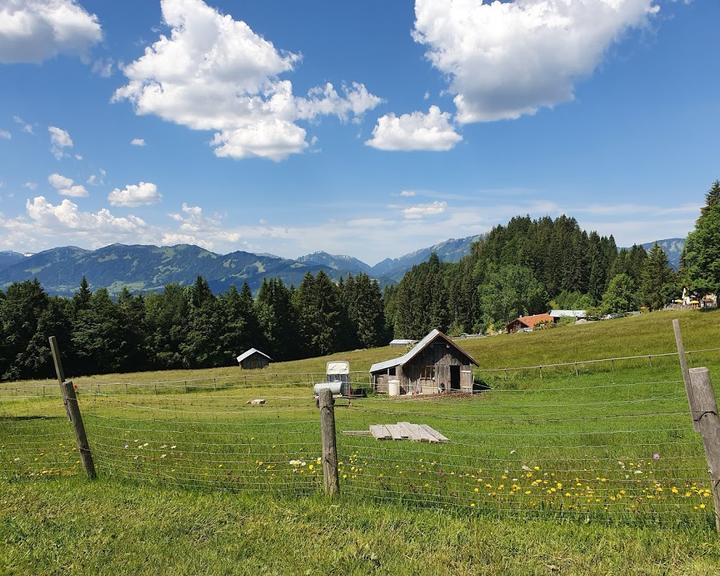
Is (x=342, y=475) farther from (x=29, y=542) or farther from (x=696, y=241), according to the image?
(x=696, y=241)

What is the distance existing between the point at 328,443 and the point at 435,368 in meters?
35.5

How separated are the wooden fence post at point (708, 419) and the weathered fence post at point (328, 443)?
4.82 meters

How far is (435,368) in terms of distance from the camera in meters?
41.6

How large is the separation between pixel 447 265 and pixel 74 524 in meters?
180

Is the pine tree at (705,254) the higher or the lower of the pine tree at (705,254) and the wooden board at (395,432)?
the higher

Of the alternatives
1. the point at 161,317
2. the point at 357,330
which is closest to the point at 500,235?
the point at 357,330

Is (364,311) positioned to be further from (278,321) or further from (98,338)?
(98,338)

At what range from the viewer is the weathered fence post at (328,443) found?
7.16 m

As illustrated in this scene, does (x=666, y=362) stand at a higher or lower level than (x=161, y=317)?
lower

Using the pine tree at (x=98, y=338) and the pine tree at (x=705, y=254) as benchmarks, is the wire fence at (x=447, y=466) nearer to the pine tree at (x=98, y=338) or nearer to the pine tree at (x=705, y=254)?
the pine tree at (x=705, y=254)

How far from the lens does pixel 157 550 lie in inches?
223

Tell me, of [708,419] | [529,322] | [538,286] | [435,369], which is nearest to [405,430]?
[708,419]

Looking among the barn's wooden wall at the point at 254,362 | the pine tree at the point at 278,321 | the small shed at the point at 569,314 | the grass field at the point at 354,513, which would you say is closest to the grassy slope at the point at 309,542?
the grass field at the point at 354,513

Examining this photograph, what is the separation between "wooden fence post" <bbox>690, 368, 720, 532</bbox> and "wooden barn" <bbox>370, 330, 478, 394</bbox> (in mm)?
35505
